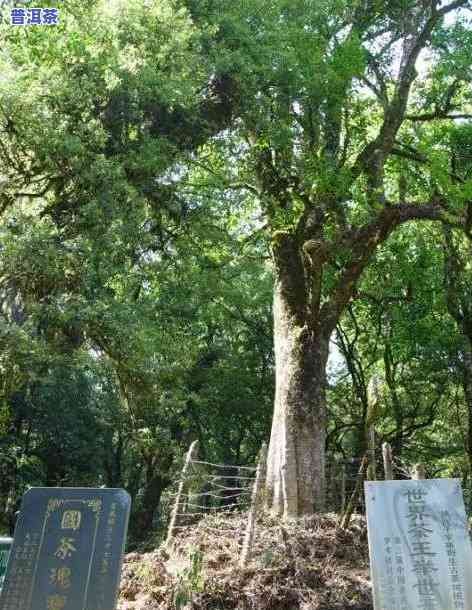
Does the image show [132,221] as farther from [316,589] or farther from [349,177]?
[316,589]

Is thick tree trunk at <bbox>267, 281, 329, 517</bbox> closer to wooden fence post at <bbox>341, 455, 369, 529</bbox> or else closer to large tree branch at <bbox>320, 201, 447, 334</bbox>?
large tree branch at <bbox>320, 201, 447, 334</bbox>

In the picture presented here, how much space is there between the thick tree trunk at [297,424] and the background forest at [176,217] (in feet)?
3.42

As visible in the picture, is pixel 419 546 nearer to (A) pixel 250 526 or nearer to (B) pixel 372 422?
(A) pixel 250 526

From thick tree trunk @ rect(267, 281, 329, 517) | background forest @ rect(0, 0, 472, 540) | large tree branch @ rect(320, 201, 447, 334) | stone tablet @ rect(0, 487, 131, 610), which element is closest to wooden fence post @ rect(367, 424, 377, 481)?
background forest @ rect(0, 0, 472, 540)

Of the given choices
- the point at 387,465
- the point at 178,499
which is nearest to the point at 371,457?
the point at 387,465

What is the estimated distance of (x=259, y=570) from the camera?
616 centimetres

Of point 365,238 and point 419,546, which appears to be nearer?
point 419,546

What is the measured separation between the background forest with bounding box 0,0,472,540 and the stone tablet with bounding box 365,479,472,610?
2.93 m

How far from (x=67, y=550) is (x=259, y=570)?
2.62m

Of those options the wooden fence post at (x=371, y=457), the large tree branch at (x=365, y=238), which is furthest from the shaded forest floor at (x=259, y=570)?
the large tree branch at (x=365, y=238)

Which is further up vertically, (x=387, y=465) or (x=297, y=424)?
(x=297, y=424)

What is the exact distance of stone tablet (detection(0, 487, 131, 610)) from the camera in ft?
13.4

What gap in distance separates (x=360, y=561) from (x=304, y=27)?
8.02 m

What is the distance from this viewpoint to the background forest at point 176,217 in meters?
7.45
